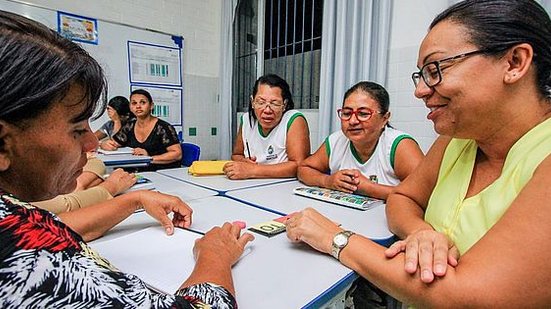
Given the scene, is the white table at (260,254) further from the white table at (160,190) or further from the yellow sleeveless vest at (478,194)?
the yellow sleeveless vest at (478,194)

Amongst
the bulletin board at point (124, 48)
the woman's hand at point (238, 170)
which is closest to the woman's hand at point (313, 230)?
the woman's hand at point (238, 170)

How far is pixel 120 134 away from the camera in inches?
131

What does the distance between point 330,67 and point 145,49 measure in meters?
2.25

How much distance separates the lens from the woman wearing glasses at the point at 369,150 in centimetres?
144

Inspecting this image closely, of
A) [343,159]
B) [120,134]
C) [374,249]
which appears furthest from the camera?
[120,134]

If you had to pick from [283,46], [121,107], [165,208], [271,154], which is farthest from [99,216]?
[283,46]

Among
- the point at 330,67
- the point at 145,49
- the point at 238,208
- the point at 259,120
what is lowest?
the point at 238,208

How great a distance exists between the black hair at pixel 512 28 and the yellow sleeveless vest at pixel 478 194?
13cm

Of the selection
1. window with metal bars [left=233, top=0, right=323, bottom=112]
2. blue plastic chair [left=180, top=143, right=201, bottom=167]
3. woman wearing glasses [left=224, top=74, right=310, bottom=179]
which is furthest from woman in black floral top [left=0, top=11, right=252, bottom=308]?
window with metal bars [left=233, top=0, right=323, bottom=112]

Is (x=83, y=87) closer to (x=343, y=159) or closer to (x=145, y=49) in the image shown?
(x=343, y=159)

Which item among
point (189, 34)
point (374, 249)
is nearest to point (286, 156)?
point (374, 249)

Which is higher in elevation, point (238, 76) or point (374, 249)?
point (238, 76)

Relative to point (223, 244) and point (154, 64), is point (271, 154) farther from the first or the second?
point (154, 64)

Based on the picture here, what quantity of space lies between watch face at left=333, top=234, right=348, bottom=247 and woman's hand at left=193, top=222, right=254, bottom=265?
8.3 inches
